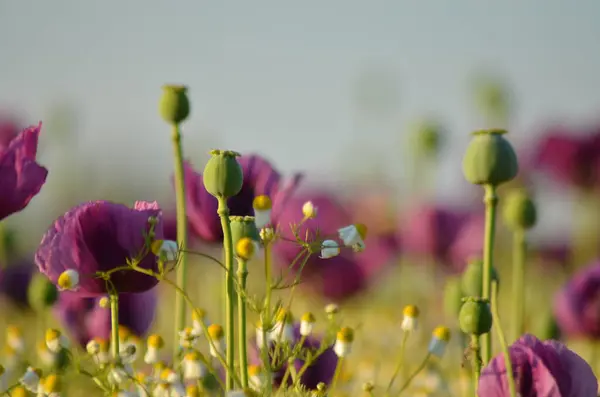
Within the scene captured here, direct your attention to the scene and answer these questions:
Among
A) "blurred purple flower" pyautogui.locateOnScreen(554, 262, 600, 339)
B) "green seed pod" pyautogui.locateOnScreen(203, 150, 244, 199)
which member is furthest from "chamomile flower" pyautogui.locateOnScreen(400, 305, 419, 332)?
"blurred purple flower" pyautogui.locateOnScreen(554, 262, 600, 339)

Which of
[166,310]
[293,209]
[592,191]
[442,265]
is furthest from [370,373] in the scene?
[166,310]

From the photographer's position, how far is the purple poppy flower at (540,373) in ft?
2.73

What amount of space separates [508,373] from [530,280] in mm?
2506

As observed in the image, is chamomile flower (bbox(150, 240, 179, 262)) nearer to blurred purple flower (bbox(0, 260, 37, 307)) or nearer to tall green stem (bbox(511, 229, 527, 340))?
tall green stem (bbox(511, 229, 527, 340))

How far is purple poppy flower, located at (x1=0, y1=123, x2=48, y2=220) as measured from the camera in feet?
3.01

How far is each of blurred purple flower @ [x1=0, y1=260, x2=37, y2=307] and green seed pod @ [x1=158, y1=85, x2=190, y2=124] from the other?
819 millimetres

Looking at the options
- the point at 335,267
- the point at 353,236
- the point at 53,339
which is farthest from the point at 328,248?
the point at 335,267

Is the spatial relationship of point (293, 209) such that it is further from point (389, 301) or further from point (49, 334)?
point (389, 301)

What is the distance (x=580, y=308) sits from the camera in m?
1.56

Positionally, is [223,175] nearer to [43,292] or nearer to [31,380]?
[31,380]

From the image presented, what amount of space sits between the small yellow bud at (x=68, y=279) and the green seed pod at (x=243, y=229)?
0.13 m

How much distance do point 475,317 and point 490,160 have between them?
145 millimetres

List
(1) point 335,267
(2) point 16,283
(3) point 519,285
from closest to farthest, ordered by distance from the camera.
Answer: (3) point 519,285 < (2) point 16,283 < (1) point 335,267

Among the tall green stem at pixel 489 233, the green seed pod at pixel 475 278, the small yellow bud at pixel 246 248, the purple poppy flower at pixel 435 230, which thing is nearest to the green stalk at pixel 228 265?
the small yellow bud at pixel 246 248
